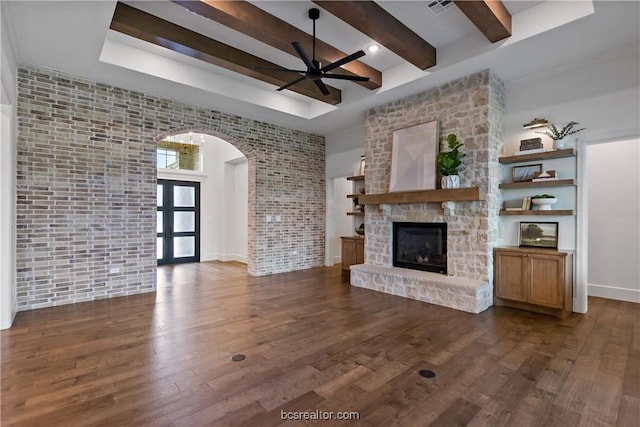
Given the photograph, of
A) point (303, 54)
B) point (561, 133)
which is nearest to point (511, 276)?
point (561, 133)

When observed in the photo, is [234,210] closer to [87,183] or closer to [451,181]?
[87,183]

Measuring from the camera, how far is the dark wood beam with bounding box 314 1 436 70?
3.23m

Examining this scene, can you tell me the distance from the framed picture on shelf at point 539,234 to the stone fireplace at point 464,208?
0.38 meters

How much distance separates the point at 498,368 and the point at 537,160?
3.24 meters

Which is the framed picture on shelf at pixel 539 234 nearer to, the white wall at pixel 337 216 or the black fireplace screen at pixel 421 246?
the black fireplace screen at pixel 421 246

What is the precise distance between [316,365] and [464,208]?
10.8 ft

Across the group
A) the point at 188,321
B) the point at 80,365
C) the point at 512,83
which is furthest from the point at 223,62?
the point at 512,83

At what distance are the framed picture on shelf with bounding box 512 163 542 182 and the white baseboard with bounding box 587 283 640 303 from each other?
220 centimetres

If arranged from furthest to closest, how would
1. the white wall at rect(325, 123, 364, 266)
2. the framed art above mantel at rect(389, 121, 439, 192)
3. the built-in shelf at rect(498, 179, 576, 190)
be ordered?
the white wall at rect(325, 123, 364, 266)
the framed art above mantel at rect(389, 121, 439, 192)
the built-in shelf at rect(498, 179, 576, 190)

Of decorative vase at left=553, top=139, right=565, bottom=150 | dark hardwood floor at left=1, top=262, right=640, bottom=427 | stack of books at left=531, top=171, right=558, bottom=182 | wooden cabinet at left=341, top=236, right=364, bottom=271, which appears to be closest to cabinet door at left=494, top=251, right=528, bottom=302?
dark hardwood floor at left=1, top=262, right=640, bottom=427

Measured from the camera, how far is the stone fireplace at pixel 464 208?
4.43m

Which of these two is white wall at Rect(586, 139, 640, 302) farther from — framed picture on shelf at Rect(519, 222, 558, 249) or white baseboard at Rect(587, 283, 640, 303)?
framed picture on shelf at Rect(519, 222, 558, 249)

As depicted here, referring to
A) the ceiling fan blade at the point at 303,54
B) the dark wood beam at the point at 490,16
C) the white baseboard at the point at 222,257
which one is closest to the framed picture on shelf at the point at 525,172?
the dark wood beam at the point at 490,16

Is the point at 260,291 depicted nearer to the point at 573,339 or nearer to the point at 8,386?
the point at 8,386
